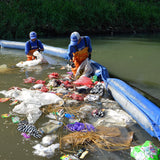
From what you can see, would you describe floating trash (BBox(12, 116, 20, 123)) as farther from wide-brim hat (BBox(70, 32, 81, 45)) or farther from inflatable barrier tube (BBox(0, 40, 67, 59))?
inflatable barrier tube (BBox(0, 40, 67, 59))

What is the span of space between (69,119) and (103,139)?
2.50 ft

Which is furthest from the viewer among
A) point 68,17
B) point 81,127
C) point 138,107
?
point 68,17

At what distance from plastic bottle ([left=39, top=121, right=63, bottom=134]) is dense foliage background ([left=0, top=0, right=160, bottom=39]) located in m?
12.8

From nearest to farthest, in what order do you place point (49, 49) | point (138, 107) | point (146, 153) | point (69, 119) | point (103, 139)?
point (146, 153) → point (103, 139) → point (138, 107) → point (69, 119) → point (49, 49)

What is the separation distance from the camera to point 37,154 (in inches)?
91.5

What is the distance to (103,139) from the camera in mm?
2564

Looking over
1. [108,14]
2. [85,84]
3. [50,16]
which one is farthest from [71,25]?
[85,84]

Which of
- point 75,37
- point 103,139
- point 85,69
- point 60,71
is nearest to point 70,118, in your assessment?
point 103,139

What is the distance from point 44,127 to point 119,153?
3.88 ft

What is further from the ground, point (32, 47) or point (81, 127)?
point (32, 47)

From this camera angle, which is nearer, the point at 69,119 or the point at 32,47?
the point at 69,119

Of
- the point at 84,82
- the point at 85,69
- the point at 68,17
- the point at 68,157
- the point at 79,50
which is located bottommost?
the point at 68,157

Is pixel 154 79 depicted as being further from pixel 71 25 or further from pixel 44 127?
pixel 71 25

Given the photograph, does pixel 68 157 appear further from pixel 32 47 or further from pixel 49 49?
pixel 49 49
